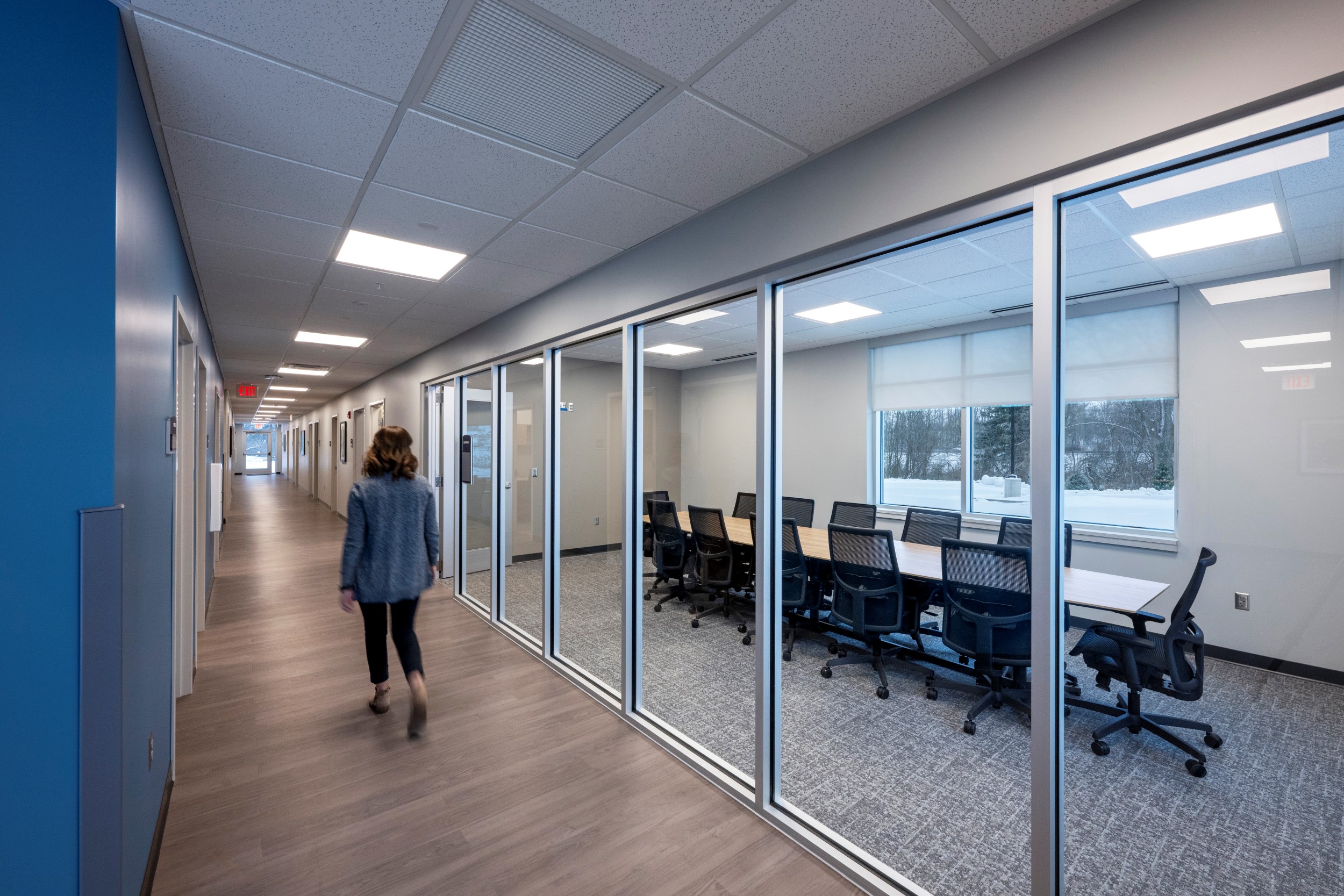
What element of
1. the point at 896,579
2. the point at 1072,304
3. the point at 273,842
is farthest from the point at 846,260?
the point at 273,842

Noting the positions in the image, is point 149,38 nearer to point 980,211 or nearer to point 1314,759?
point 980,211

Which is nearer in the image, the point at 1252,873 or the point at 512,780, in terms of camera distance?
the point at 1252,873

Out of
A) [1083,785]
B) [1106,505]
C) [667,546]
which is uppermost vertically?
[1106,505]

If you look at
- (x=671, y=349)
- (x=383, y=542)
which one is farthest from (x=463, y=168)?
(x=383, y=542)

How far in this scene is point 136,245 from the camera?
1583mm

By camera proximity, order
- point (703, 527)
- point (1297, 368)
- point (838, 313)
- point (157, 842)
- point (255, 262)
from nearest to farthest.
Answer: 1. point (1297, 368)
2. point (157, 842)
3. point (838, 313)
4. point (703, 527)
5. point (255, 262)

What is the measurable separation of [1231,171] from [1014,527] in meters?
0.96

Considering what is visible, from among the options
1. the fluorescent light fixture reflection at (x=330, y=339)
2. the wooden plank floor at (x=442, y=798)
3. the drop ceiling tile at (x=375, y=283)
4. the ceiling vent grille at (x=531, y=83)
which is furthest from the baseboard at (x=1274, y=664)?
the fluorescent light fixture reflection at (x=330, y=339)

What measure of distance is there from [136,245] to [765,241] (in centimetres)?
196

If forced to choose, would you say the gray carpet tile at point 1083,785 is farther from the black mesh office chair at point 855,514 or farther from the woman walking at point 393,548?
the woman walking at point 393,548

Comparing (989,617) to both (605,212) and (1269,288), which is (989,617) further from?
(605,212)

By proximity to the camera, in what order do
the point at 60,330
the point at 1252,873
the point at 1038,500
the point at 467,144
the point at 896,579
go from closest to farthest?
the point at 60,330 < the point at 1038,500 < the point at 1252,873 < the point at 467,144 < the point at 896,579

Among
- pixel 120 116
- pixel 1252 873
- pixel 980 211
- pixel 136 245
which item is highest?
pixel 120 116

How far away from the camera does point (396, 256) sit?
315 cm
